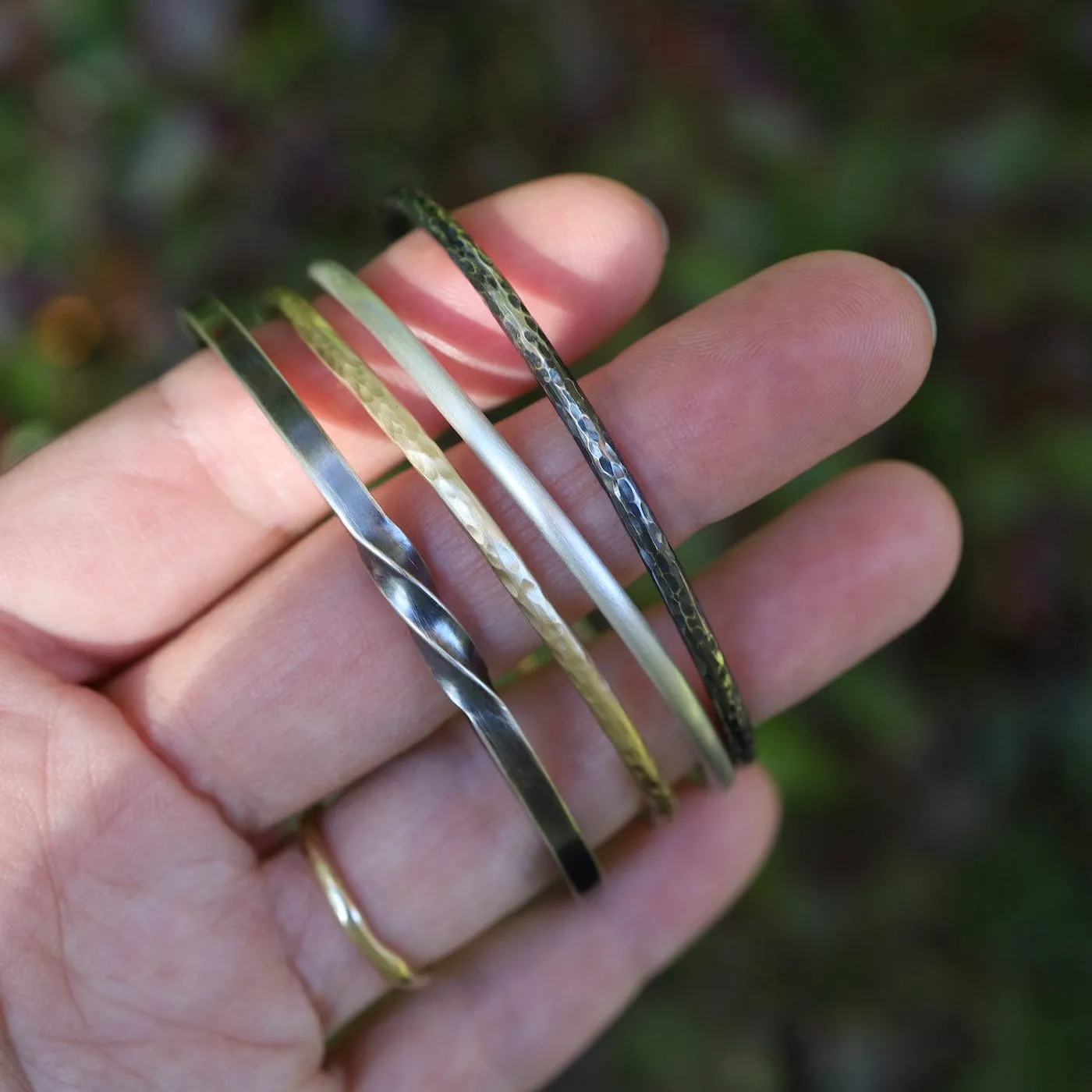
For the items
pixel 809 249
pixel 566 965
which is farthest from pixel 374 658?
pixel 809 249

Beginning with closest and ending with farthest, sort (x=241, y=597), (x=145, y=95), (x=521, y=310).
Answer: (x=521, y=310)
(x=241, y=597)
(x=145, y=95)

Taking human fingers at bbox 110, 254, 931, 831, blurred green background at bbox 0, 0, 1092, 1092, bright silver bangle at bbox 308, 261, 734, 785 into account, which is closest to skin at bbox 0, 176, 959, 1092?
human fingers at bbox 110, 254, 931, 831

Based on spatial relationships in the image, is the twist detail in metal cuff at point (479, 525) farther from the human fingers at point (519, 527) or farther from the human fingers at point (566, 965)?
the human fingers at point (566, 965)

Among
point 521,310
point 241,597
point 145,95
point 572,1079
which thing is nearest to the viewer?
point 521,310

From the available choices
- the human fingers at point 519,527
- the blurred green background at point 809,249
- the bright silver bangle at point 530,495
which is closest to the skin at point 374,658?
the human fingers at point 519,527

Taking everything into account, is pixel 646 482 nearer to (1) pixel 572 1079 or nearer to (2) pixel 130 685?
(2) pixel 130 685

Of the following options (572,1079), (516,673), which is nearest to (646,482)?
(516,673)
